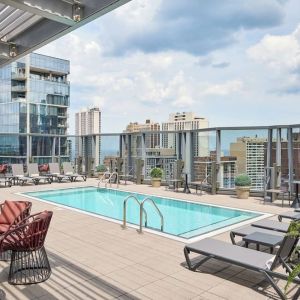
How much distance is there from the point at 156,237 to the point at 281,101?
14.0 metres

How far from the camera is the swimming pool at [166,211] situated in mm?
7273

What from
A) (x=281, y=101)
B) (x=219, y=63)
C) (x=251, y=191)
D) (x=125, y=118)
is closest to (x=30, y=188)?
(x=251, y=191)

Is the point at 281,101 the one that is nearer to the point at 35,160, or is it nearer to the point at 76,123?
the point at 35,160

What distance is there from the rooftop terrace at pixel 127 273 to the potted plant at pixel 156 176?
652 cm

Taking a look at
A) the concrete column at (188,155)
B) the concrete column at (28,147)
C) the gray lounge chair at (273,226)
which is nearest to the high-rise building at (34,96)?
the concrete column at (28,147)

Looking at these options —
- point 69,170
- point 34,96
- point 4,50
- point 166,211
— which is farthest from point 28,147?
point 34,96

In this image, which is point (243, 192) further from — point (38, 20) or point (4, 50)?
point (38, 20)

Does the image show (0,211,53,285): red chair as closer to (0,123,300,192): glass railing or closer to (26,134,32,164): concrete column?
(0,123,300,192): glass railing

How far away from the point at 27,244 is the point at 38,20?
2.70 meters

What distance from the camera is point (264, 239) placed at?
472 centimetres

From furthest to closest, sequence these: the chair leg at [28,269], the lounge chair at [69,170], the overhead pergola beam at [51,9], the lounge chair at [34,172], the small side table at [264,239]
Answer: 1. the lounge chair at [69,170]
2. the lounge chair at [34,172]
3. the small side table at [264,239]
4. the chair leg at [28,269]
5. the overhead pergola beam at [51,9]

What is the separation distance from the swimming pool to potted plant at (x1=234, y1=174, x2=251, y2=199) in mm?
1624

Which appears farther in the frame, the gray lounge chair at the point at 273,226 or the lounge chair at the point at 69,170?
the lounge chair at the point at 69,170

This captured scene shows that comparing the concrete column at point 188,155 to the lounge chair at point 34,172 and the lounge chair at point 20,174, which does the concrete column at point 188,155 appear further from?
the lounge chair at point 20,174
